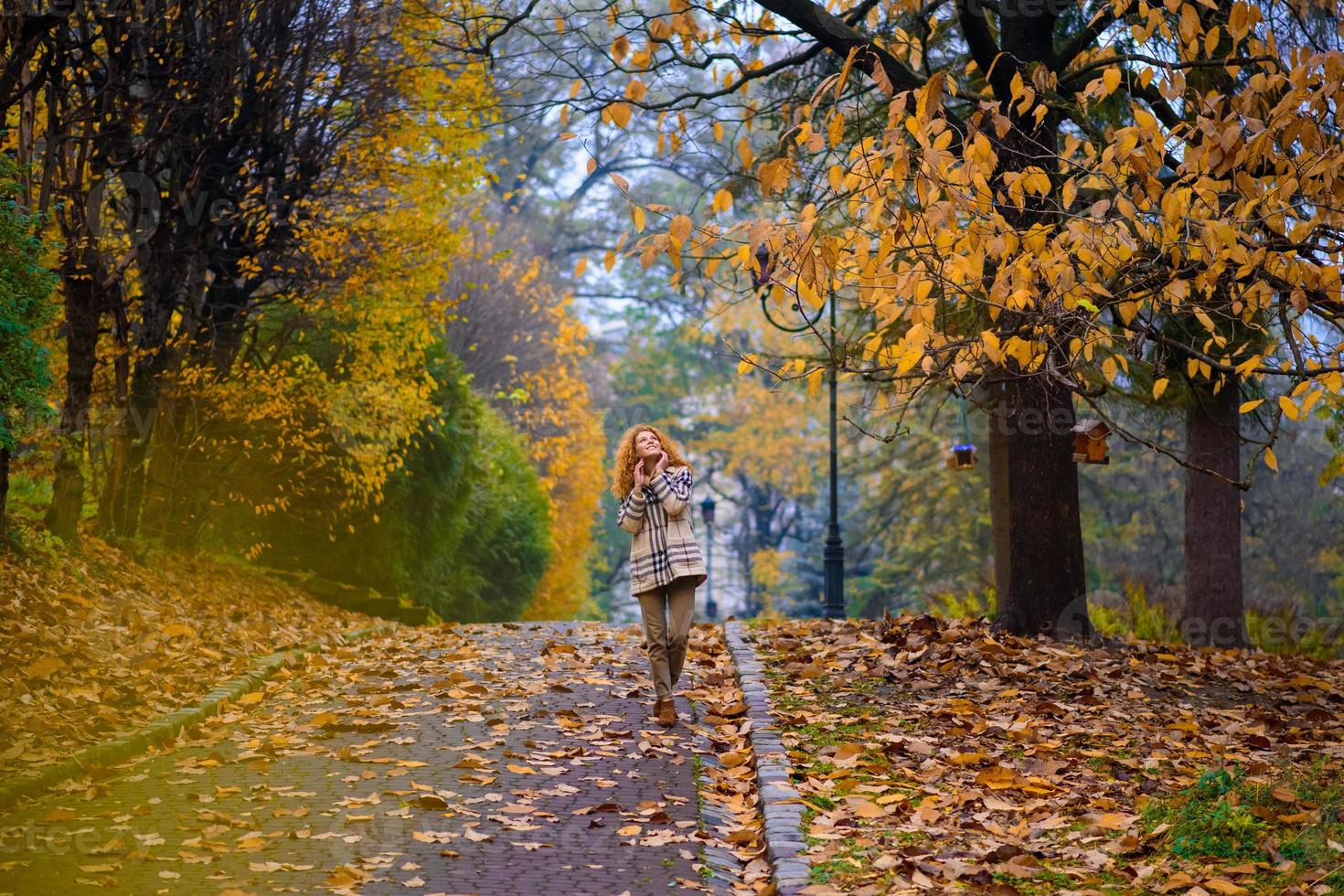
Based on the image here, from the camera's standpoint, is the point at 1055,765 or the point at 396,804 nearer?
the point at 396,804

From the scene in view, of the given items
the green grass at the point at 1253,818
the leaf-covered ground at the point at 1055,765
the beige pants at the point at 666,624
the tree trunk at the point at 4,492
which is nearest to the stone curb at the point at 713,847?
the leaf-covered ground at the point at 1055,765

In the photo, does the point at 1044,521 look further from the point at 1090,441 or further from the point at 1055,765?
the point at 1055,765

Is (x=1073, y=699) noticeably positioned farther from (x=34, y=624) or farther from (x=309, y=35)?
(x=309, y=35)

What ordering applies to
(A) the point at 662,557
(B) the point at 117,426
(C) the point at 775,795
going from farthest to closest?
(B) the point at 117,426
(A) the point at 662,557
(C) the point at 775,795

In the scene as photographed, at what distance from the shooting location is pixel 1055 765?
23.3 feet

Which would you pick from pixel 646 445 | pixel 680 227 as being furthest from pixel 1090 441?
pixel 680 227

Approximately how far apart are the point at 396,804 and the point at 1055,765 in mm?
3612

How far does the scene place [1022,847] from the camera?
5.70 metres

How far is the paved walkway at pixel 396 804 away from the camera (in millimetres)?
5395

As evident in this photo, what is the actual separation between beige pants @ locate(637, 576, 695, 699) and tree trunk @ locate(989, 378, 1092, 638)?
3.88 meters

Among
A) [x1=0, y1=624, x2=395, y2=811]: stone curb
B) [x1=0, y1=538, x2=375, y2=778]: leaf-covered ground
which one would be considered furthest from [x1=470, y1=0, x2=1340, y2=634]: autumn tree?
[x1=0, y1=538, x2=375, y2=778]: leaf-covered ground

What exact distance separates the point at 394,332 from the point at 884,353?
10.7 metres

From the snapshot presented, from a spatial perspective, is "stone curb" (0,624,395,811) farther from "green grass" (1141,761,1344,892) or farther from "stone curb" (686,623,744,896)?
"green grass" (1141,761,1344,892)

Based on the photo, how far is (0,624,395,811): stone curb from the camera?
645 cm
